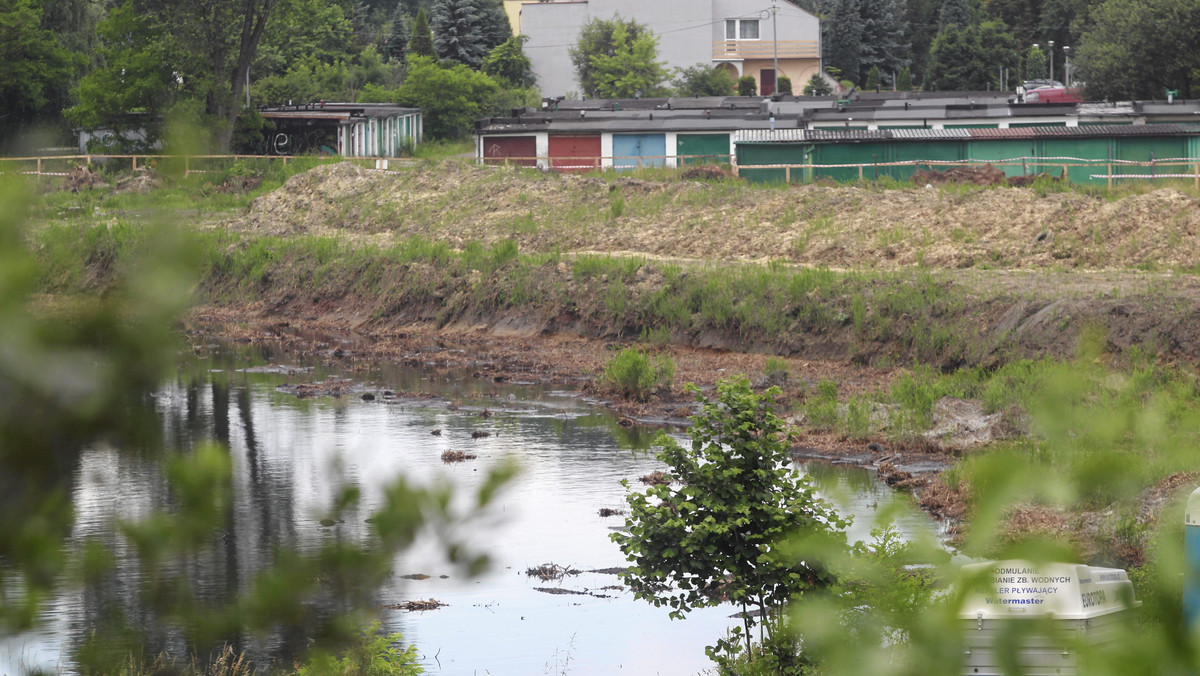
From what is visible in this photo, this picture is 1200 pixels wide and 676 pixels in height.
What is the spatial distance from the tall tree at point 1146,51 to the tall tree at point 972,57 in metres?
16.3

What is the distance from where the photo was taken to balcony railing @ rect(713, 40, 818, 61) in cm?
8412

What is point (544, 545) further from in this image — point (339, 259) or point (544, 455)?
point (339, 259)

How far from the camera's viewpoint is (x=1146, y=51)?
6103 cm

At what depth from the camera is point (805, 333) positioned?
85.1 ft

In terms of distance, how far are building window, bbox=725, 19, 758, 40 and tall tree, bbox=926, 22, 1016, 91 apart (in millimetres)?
12129

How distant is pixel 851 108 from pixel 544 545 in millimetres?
38295

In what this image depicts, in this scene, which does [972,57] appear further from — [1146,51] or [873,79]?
[1146,51]

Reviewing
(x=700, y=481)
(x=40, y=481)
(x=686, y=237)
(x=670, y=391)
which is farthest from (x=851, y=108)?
(x=40, y=481)

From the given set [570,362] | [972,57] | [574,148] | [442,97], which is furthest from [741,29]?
[570,362]

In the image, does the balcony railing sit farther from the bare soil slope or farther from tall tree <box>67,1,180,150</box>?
tall tree <box>67,1,180,150</box>

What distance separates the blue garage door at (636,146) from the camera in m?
47.0

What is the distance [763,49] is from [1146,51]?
29.2 meters

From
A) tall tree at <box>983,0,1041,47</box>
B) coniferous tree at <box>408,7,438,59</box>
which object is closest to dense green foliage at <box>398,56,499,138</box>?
coniferous tree at <box>408,7,438,59</box>

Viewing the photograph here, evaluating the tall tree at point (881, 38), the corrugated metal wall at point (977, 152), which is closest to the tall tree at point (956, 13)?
the tall tree at point (881, 38)
